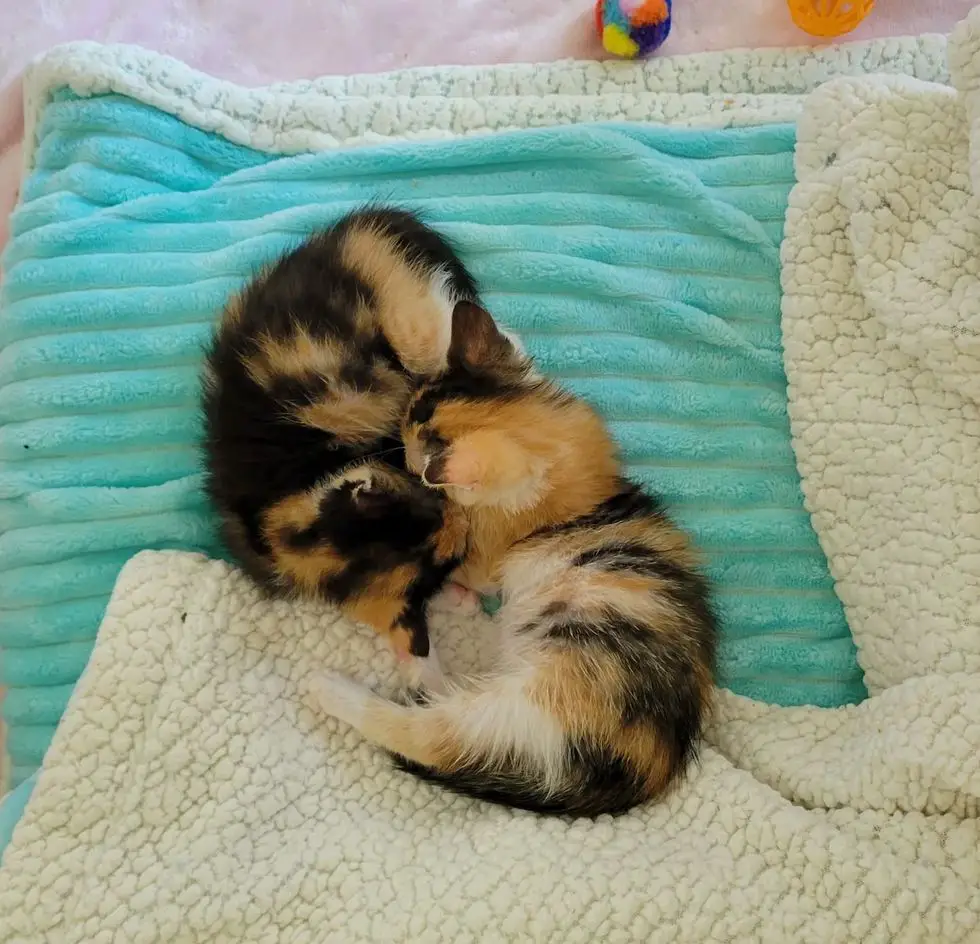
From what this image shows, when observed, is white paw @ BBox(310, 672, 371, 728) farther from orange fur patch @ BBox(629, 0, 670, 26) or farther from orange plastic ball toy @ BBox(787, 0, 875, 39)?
orange plastic ball toy @ BBox(787, 0, 875, 39)

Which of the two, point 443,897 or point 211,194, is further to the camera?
point 211,194

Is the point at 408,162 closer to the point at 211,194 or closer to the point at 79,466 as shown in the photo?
the point at 211,194

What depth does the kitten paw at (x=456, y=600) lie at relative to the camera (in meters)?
1.40

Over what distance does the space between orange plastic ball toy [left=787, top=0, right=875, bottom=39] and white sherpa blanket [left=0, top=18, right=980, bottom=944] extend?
218 mm

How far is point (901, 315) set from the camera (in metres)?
1.33

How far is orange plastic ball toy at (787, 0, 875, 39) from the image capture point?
154cm

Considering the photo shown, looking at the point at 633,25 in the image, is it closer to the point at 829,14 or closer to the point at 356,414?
the point at 829,14

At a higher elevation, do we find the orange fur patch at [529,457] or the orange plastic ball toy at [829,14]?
the orange plastic ball toy at [829,14]

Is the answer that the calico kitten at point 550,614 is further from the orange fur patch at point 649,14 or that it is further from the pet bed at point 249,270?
the orange fur patch at point 649,14

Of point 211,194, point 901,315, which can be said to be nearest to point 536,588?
point 901,315

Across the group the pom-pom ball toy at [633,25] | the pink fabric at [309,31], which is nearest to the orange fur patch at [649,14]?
the pom-pom ball toy at [633,25]

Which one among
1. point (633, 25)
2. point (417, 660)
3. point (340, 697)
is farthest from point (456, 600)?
point (633, 25)

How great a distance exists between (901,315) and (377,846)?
3.46 feet

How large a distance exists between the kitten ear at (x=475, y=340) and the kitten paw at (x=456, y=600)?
352 millimetres
